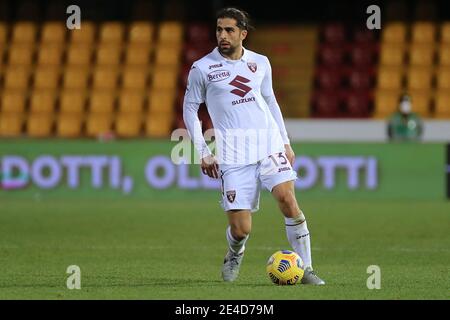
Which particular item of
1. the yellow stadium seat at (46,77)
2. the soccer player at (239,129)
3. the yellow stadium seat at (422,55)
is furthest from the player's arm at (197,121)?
the yellow stadium seat at (46,77)

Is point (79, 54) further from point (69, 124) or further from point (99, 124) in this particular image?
point (99, 124)

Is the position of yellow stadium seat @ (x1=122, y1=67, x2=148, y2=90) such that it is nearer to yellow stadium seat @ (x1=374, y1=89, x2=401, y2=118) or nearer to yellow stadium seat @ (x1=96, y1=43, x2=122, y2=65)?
yellow stadium seat @ (x1=96, y1=43, x2=122, y2=65)

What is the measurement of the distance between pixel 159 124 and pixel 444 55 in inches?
224

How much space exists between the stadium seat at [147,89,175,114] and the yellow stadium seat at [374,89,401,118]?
3.95m

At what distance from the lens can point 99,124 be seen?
73.5 ft

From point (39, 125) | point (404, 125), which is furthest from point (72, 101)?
point (404, 125)

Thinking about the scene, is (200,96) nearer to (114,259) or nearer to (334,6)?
(114,259)

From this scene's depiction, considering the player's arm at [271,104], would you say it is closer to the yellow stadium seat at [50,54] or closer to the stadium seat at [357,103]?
the stadium seat at [357,103]

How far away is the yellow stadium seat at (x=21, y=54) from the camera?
2361 cm

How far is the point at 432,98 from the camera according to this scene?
2220cm

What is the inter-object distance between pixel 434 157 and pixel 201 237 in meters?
6.18

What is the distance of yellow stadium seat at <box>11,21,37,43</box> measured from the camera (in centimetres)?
2402

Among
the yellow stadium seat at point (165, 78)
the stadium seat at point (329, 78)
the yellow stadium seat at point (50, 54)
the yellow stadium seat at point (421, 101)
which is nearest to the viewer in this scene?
the yellow stadium seat at point (421, 101)

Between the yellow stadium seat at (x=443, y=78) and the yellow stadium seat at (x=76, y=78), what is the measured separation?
275 inches
